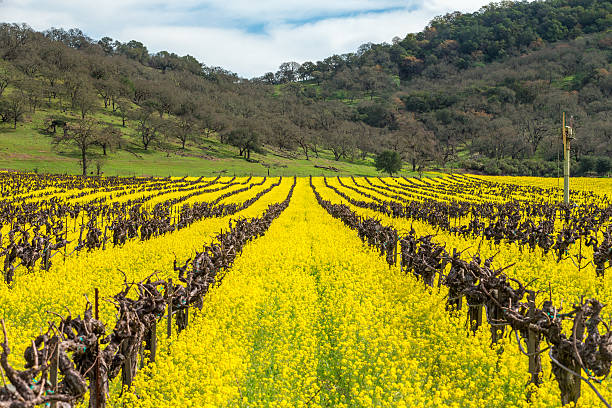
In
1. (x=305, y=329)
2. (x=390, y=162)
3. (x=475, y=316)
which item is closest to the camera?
(x=305, y=329)

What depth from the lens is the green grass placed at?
80000 mm

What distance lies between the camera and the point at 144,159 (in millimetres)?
96312

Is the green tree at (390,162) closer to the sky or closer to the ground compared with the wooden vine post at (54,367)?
closer to the sky

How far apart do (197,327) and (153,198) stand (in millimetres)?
38949

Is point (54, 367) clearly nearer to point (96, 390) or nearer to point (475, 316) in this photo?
point (96, 390)

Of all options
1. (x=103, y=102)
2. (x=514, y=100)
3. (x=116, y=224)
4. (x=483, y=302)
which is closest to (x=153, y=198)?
(x=116, y=224)

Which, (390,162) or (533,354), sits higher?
(390,162)

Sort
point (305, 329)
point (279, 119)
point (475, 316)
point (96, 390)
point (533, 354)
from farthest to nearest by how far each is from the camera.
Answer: point (279, 119) → point (475, 316) → point (305, 329) → point (533, 354) → point (96, 390)

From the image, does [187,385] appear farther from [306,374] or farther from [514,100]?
[514,100]

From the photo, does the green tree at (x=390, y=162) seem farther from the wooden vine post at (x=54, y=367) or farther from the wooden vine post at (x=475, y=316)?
the wooden vine post at (x=54, y=367)

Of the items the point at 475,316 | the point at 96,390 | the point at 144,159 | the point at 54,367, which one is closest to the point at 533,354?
the point at 475,316

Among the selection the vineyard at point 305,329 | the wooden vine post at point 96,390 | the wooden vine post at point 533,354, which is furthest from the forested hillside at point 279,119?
the wooden vine post at point 533,354

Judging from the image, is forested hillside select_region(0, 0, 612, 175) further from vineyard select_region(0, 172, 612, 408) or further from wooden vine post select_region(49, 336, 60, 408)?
wooden vine post select_region(49, 336, 60, 408)

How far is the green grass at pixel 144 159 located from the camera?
80.0 m
